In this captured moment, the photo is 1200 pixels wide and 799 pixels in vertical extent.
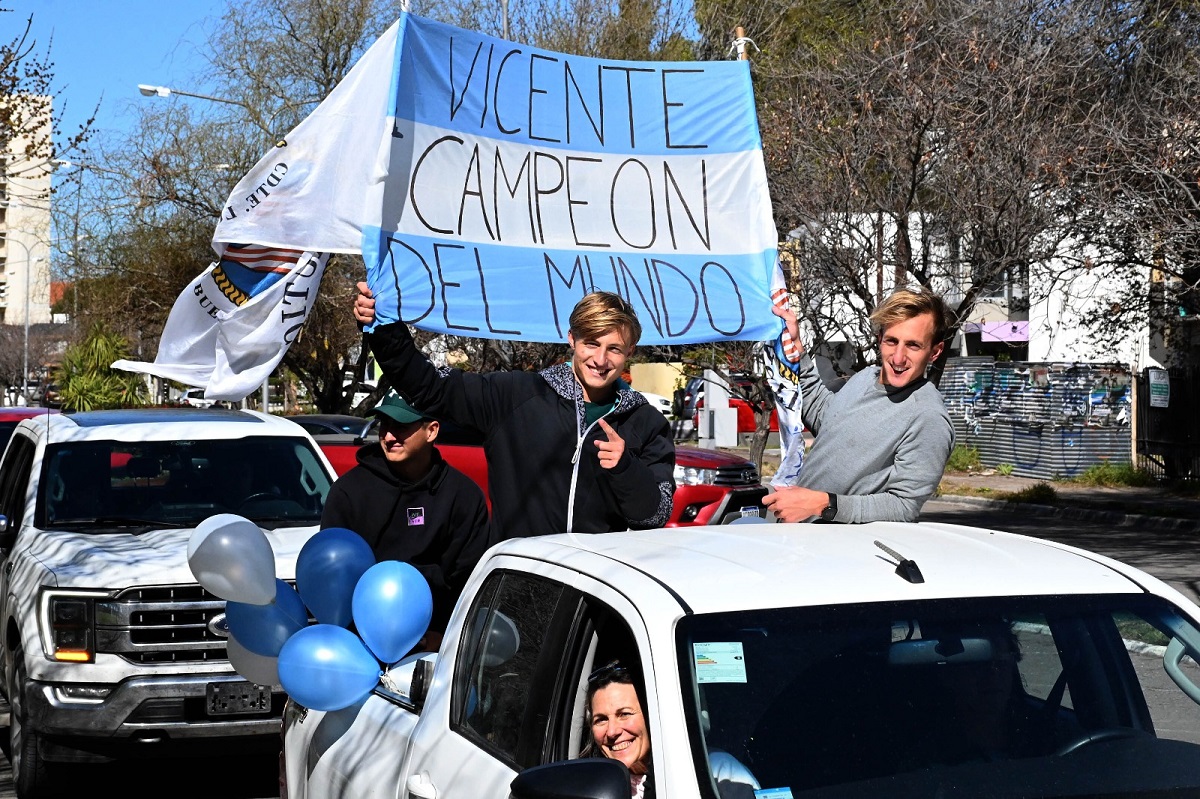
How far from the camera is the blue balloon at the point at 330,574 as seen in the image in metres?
4.92

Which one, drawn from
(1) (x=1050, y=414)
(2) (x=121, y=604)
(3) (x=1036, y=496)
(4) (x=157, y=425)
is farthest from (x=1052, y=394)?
(2) (x=121, y=604)

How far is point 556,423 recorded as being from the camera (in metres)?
4.77

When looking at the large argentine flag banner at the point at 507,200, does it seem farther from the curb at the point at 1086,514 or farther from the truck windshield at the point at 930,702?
the curb at the point at 1086,514

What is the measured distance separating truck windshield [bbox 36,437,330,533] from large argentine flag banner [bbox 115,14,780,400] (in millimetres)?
2120

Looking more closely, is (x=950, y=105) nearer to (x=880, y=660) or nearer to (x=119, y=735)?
(x=119, y=735)

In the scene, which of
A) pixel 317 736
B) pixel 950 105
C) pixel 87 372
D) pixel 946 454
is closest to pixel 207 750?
pixel 317 736

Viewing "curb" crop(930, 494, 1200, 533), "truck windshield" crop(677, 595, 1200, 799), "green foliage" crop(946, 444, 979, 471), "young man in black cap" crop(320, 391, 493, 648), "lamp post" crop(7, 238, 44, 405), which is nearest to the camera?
"truck windshield" crop(677, 595, 1200, 799)

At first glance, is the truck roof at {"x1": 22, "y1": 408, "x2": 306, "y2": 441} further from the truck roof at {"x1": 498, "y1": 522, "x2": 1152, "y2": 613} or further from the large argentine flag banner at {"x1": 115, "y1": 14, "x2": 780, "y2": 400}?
the truck roof at {"x1": 498, "y1": 522, "x2": 1152, "y2": 613}

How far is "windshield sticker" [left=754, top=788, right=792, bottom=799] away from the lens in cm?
287

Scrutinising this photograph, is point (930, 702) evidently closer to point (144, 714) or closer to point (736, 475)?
point (144, 714)

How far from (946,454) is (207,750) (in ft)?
13.7

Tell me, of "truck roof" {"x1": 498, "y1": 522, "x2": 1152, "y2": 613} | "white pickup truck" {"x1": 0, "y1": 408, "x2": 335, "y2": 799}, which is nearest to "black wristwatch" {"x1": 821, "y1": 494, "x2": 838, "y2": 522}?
"truck roof" {"x1": 498, "y1": 522, "x2": 1152, "y2": 613}

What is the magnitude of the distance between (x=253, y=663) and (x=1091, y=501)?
62.9ft

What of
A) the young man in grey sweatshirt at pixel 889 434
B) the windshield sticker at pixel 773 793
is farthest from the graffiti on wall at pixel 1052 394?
the windshield sticker at pixel 773 793
